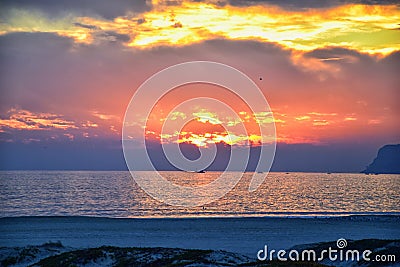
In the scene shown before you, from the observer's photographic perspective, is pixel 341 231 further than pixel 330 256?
Yes

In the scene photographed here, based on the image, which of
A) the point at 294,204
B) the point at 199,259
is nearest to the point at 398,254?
the point at 199,259

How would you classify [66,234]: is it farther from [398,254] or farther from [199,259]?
[398,254]

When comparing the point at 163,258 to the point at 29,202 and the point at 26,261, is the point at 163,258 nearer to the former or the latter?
the point at 26,261

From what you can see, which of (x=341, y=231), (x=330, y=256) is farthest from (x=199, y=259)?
(x=341, y=231)

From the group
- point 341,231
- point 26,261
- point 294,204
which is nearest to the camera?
point 26,261

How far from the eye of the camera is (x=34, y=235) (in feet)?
187

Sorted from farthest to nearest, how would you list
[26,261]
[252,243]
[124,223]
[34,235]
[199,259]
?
1. [124,223]
2. [34,235]
3. [252,243]
4. [26,261]
5. [199,259]

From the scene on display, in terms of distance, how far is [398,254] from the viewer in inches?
1384

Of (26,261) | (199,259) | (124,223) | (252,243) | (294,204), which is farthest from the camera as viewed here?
(294,204)

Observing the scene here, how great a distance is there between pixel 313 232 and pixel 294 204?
153 feet

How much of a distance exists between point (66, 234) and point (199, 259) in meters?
29.5

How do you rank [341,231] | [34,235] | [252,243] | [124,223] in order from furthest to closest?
[124,223], [341,231], [34,235], [252,243]

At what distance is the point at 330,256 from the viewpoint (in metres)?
39.3

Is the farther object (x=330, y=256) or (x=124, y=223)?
(x=124, y=223)
